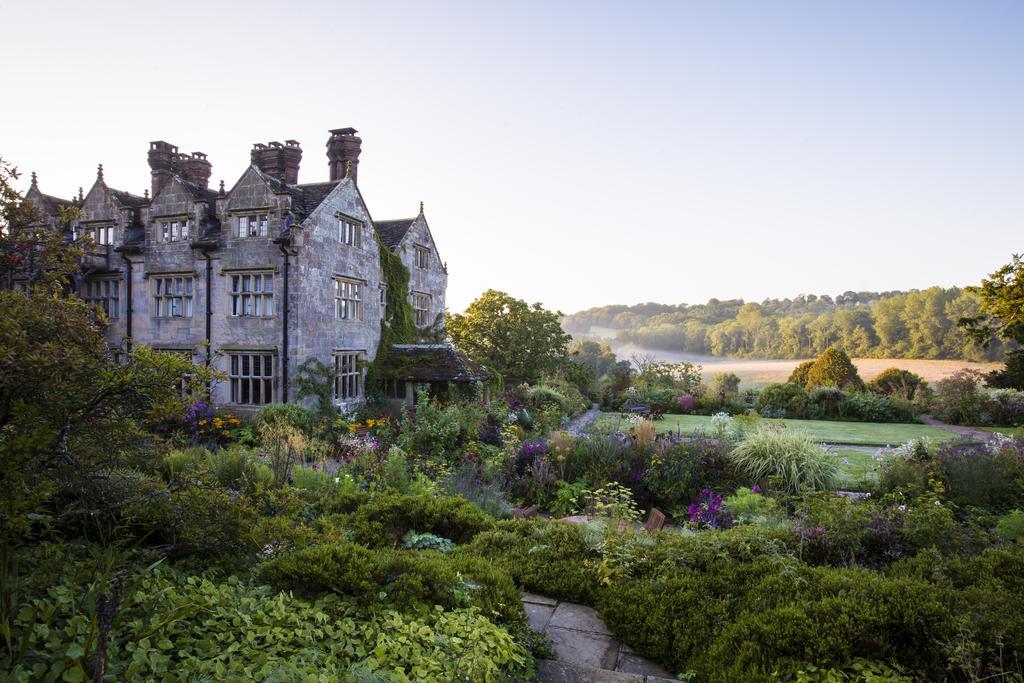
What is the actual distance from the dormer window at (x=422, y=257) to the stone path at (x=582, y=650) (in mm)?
19053

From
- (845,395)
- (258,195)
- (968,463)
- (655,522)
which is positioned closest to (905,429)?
(845,395)

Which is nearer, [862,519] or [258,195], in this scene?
[862,519]

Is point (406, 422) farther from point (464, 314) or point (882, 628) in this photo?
point (464, 314)

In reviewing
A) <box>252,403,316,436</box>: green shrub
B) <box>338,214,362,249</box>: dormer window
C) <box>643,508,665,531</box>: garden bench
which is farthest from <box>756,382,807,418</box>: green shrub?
<box>252,403,316,436</box>: green shrub

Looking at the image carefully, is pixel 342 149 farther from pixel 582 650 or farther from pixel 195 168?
pixel 582 650

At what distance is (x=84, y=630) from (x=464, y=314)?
2498 centimetres

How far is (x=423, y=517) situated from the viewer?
6.79m

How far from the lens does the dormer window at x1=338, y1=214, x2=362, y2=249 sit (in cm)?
1792

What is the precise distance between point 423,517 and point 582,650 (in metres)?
2.79

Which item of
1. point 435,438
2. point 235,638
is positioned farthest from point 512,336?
point 235,638

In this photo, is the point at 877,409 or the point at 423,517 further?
the point at 877,409

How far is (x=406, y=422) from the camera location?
13789 mm

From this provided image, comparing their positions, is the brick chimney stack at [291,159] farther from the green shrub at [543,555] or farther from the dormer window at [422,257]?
the green shrub at [543,555]

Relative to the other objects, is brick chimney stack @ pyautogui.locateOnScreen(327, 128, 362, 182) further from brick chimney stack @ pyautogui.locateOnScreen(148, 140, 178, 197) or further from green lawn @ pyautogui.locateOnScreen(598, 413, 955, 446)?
green lawn @ pyautogui.locateOnScreen(598, 413, 955, 446)
